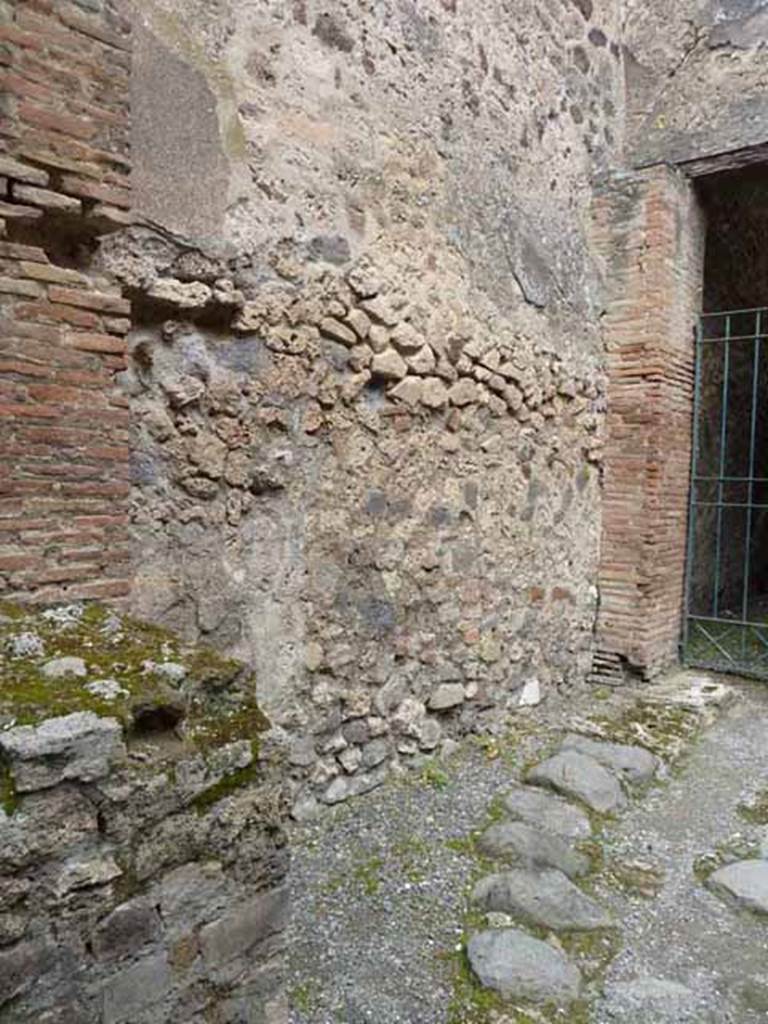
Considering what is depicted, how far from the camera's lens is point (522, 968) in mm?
2275

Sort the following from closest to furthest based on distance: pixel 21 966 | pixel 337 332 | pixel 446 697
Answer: pixel 21 966, pixel 337 332, pixel 446 697

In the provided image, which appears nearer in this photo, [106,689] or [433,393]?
[106,689]

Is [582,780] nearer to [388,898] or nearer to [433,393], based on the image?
[388,898]

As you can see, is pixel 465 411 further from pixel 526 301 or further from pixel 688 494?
pixel 688 494

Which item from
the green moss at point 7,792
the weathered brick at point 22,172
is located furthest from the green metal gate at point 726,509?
the green moss at point 7,792

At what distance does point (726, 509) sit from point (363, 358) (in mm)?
5597

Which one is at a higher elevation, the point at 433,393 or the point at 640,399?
the point at 640,399

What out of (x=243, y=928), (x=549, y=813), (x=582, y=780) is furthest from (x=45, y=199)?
(x=582, y=780)

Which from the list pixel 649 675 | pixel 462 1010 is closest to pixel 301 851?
pixel 462 1010

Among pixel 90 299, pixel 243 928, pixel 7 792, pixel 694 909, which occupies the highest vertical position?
pixel 90 299

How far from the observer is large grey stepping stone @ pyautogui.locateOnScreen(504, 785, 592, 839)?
3186 millimetres

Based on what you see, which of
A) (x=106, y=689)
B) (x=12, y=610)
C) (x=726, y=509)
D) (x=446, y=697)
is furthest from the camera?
(x=726, y=509)

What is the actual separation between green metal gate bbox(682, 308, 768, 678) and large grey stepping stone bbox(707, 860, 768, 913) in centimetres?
261

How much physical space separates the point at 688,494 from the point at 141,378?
4.09 metres
